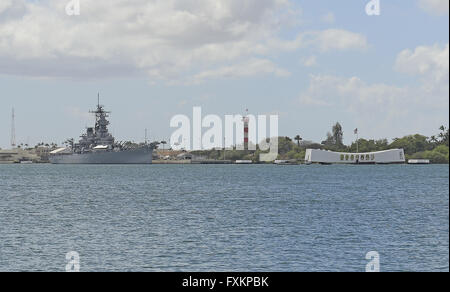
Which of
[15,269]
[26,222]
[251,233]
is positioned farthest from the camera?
[26,222]

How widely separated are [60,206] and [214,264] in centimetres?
4232

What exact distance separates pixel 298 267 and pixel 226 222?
70.1ft

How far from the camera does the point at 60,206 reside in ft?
245

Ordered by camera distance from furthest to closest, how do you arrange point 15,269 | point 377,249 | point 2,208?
point 2,208 → point 377,249 → point 15,269

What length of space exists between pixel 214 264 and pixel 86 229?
19501 millimetres


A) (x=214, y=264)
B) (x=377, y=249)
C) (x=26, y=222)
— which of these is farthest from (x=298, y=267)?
(x=26, y=222)

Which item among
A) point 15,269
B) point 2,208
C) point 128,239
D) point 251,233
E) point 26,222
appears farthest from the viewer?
point 2,208

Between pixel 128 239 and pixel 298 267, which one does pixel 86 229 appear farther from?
pixel 298 267

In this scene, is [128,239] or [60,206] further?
[60,206]

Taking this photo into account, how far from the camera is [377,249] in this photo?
42.3 meters

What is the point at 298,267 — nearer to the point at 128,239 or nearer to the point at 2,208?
the point at 128,239
